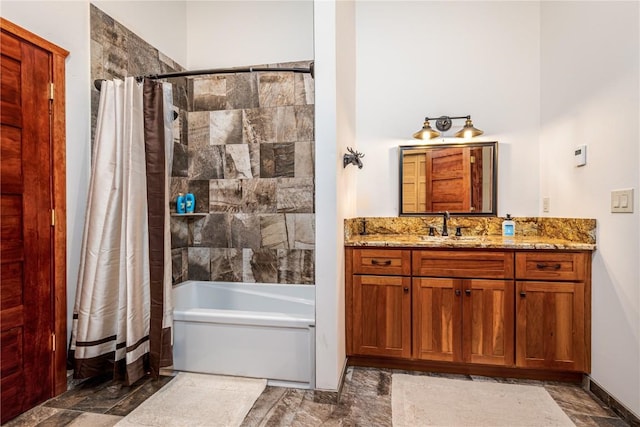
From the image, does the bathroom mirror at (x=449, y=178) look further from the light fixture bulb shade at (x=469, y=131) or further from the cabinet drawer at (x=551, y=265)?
the cabinet drawer at (x=551, y=265)

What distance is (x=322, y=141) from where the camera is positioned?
6.56ft

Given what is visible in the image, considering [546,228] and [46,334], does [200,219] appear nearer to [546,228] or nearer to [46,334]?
[46,334]

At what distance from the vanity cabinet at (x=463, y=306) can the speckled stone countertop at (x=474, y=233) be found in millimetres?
108

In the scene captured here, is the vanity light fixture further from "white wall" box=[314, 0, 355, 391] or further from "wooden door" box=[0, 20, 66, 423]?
"wooden door" box=[0, 20, 66, 423]

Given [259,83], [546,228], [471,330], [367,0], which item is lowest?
[471,330]

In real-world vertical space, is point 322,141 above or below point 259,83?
below

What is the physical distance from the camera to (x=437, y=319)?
225cm

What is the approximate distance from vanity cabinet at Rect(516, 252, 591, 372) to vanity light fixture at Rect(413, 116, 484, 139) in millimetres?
1094

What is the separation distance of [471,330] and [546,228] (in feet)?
3.59

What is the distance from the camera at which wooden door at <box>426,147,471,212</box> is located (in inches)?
111

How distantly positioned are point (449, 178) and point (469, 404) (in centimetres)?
173

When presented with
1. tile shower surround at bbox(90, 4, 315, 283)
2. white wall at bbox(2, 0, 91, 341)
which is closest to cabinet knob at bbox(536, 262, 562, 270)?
tile shower surround at bbox(90, 4, 315, 283)

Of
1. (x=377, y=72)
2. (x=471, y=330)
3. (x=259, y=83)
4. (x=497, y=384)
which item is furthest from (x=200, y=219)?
(x=497, y=384)

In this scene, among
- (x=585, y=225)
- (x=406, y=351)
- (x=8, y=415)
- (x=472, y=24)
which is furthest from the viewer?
(x=472, y=24)
